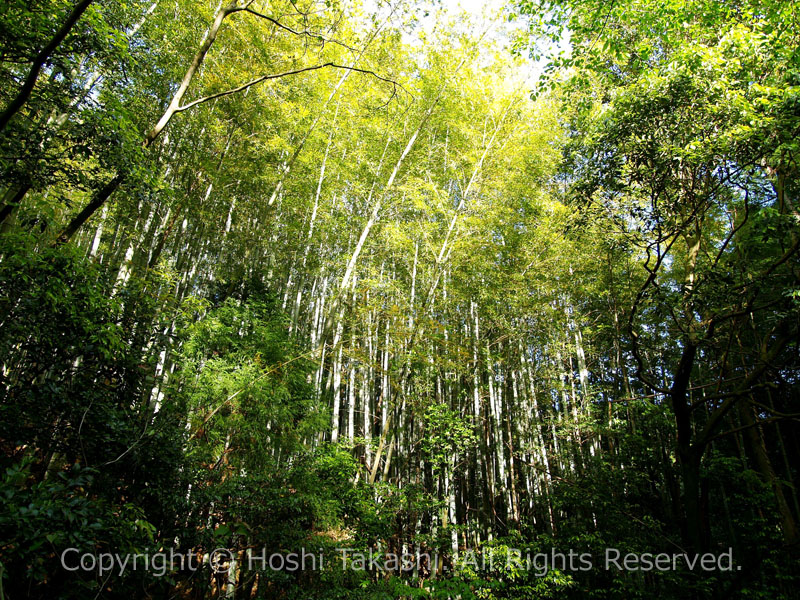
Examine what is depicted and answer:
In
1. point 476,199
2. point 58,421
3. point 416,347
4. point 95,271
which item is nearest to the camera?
point 95,271

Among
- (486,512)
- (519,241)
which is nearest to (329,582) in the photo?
(486,512)

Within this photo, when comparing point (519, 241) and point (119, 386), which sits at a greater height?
point (519, 241)

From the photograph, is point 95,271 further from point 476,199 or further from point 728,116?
point 476,199

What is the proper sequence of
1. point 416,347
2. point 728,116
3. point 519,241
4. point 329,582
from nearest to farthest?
point 728,116 → point 329,582 → point 416,347 → point 519,241

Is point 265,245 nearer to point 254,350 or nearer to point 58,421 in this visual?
point 254,350

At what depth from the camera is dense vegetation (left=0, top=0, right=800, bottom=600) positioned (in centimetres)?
250

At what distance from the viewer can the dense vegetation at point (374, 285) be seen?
8.19 ft

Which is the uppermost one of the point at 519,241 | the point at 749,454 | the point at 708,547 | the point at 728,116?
the point at 519,241

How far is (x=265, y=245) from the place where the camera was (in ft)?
27.5

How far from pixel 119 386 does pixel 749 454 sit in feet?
41.1

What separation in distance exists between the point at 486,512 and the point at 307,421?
4953 millimetres

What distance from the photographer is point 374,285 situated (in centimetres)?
625

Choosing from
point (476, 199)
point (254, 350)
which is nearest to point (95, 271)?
point (254, 350)

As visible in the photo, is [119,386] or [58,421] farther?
[119,386]
